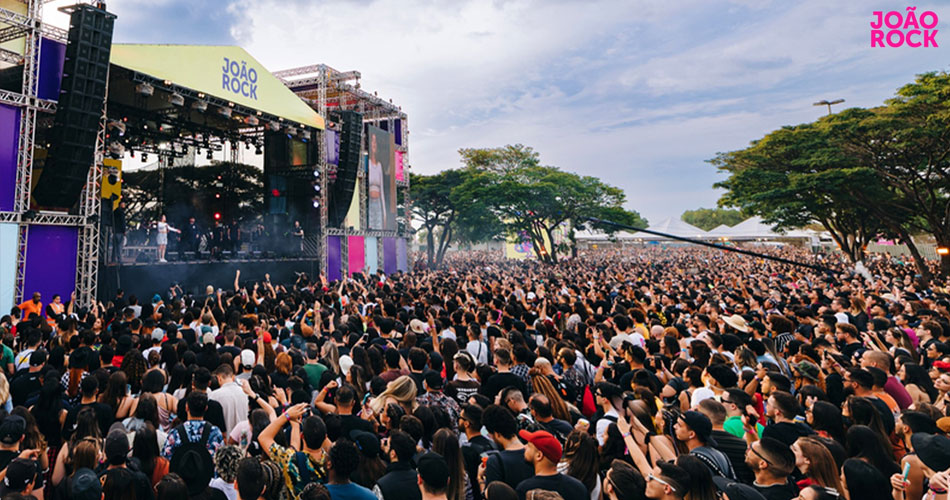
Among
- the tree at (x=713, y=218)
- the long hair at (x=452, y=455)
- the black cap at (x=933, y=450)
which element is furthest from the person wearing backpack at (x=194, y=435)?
the tree at (x=713, y=218)

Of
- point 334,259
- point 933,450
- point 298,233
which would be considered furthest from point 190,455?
point 334,259

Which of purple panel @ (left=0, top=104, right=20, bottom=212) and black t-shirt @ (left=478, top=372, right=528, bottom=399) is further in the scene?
purple panel @ (left=0, top=104, right=20, bottom=212)

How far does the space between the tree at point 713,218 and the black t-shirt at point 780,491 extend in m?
87.2

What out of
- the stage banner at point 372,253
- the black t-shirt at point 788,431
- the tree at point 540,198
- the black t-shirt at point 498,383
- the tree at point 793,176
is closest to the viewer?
the black t-shirt at point 788,431

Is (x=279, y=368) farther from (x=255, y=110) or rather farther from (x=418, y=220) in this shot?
(x=418, y=220)

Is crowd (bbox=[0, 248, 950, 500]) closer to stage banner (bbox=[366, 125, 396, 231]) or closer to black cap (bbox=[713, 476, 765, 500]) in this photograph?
black cap (bbox=[713, 476, 765, 500])

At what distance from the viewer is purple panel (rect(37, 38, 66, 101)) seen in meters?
10.2

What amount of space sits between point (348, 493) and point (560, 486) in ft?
3.69

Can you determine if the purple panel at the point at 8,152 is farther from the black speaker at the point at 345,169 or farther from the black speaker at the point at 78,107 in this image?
the black speaker at the point at 345,169

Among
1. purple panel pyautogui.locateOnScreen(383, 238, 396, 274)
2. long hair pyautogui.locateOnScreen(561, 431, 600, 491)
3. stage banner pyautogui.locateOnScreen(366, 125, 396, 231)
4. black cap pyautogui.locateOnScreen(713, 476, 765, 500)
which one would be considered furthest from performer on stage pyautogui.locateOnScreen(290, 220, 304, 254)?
black cap pyautogui.locateOnScreen(713, 476, 765, 500)

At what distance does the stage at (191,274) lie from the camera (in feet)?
39.6

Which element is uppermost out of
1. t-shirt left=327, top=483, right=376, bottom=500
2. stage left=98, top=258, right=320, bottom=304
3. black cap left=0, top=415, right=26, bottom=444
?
stage left=98, top=258, right=320, bottom=304

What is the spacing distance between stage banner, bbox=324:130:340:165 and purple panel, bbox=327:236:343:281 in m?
3.26

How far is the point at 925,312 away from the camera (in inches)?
283
